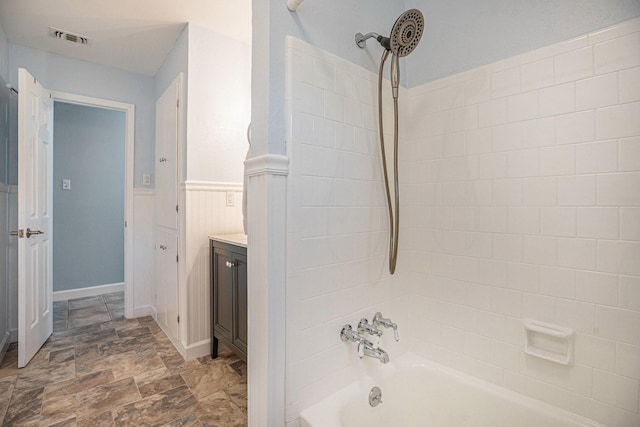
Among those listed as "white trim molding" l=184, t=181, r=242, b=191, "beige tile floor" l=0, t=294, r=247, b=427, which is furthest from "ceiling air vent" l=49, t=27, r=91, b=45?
"beige tile floor" l=0, t=294, r=247, b=427

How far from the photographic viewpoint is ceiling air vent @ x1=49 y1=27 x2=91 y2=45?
2.40 m

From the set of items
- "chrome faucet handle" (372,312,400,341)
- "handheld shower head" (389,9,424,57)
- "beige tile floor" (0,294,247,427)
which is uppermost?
"handheld shower head" (389,9,424,57)

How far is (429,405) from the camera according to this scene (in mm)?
1457

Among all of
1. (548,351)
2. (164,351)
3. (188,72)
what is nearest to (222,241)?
(164,351)

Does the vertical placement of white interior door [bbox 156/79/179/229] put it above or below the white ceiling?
below

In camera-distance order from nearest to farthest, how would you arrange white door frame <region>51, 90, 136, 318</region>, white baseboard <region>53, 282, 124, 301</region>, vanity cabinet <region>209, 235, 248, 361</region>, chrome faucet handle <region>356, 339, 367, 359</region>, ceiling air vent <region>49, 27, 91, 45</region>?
chrome faucet handle <region>356, 339, 367, 359</region>
vanity cabinet <region>209, 235, 248, 361</region>
ceiling air vent <region>49, 27, 91, 45</region>
white door frame <region>51, 90, 136, 318</region>
white baseboard <region>53, 282, 124, 301</region>

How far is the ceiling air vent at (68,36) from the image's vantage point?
240cm

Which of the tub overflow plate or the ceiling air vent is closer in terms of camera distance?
the tub overflow plate

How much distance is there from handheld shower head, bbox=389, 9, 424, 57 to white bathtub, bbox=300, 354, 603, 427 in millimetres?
1436

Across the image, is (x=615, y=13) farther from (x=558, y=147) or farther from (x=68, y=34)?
(x=68, y=34)

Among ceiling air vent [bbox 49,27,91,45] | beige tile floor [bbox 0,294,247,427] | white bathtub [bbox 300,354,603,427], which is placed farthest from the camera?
ceiling air vent [bbox 49,27,91,45]

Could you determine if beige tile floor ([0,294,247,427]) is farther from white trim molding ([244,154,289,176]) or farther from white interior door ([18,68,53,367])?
white trim molding ([244,154,289,176])

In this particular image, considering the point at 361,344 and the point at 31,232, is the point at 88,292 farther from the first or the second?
the point at 361,344

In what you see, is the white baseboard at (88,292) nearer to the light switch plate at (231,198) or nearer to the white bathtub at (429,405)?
the light switch plate at (231,198)
